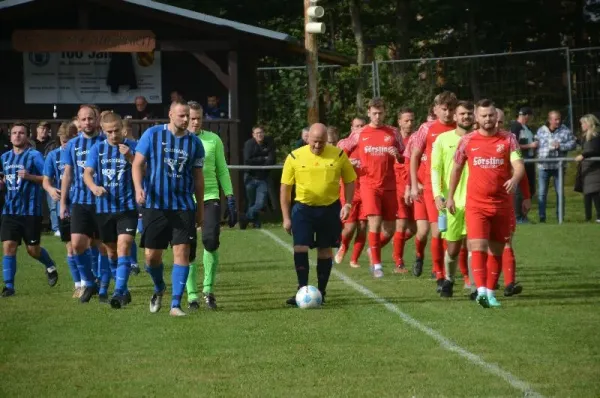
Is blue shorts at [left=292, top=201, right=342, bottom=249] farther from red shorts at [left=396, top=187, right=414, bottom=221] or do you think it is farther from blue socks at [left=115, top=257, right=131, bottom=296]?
red shorts at [left=396, top=187, right=414, bottom=221]

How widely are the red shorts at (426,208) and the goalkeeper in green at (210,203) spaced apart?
2.49 metres

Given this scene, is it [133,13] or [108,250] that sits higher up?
[133,13]

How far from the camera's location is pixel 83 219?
1499cm

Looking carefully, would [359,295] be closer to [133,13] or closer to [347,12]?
[133,13]

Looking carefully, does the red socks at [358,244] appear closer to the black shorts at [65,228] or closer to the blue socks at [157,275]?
the black shorts at [65,228]

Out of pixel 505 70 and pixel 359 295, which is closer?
pixel 359 295

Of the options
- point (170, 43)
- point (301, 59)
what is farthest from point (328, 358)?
point (301, 59)

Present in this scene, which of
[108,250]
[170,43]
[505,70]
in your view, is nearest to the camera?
[108,250]

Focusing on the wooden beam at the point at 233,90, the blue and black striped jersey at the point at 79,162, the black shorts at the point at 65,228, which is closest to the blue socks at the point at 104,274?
the blue and black striped jersey at the point at 79,162

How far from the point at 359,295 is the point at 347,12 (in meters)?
36.7

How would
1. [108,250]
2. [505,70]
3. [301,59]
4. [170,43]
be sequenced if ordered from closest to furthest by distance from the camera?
[108,250], [170,43], [505,70], [301,59]

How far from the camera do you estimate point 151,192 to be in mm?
13477

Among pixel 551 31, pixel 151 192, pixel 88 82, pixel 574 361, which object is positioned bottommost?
pixel 574 361

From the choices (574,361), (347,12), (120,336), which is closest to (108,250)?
(120,336)
